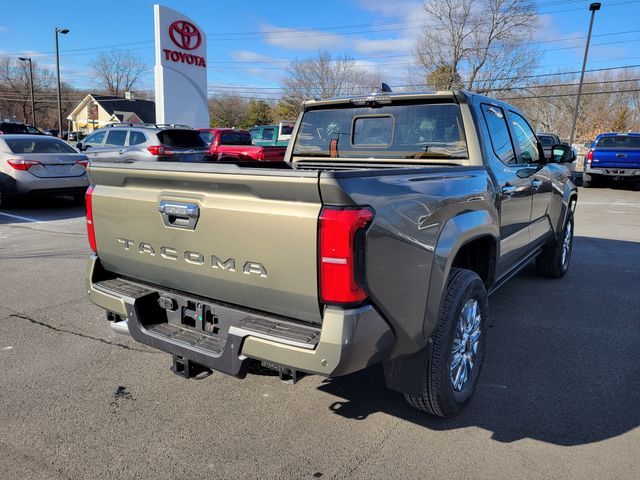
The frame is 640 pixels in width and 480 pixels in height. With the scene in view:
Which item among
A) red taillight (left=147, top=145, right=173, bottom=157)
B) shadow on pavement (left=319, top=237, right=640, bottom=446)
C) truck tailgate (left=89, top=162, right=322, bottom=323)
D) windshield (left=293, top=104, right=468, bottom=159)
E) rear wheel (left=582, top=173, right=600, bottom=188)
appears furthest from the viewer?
rear wheel (left=582, top=173, right=600, bottom=188)

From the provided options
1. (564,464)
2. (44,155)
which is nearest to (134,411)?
(564,464)

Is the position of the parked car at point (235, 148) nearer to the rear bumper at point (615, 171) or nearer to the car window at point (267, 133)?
the car window at point (267, 133)

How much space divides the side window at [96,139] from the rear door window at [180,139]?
253 cm

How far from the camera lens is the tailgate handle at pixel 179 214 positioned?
8.34 feet

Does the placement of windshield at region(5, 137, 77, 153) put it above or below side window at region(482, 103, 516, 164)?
below

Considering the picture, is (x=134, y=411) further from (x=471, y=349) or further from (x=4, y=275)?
(x=4, y=275)

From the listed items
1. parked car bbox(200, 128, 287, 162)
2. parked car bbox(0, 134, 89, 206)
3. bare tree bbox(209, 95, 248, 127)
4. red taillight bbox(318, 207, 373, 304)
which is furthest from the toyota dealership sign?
bare tree bbox(209, 95, 248, 127)

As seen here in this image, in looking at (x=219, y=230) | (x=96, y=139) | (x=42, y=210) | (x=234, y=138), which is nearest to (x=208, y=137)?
(x=234, y=138)

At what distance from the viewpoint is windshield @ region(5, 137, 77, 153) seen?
10.5 metres

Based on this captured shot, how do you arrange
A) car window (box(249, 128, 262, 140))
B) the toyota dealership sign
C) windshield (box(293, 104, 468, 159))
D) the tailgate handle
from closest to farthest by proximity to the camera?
the tailgate handle < windshield (box(293, 104, 468, 159)) < the toyota dealership sign < car window (box(249, 128, 262, 140))

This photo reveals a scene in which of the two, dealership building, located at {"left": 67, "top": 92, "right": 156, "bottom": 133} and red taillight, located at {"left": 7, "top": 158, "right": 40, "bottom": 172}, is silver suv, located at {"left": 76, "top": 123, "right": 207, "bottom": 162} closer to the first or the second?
red taillight, located at {"left": 7, "top": 158, "right": 40, "bottom": 172}

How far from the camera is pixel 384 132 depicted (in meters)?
4.01

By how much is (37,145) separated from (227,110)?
2454 inches

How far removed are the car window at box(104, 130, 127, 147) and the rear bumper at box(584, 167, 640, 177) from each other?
15.7 meters
